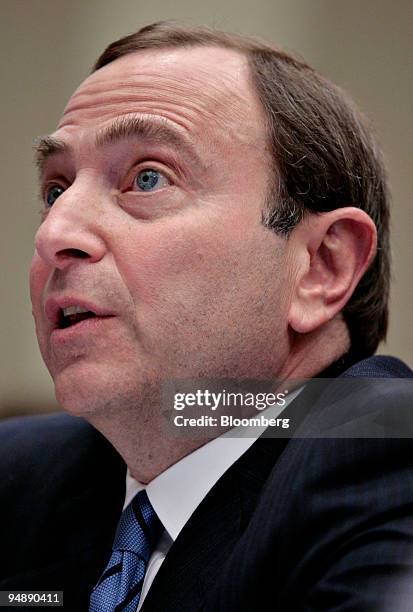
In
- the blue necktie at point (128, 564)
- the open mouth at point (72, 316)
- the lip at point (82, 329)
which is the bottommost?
the blue necktie at point (128, 564)

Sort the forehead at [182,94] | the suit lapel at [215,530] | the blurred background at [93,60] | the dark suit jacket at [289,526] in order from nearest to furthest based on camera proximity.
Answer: the dark suit jacket at [289,526], the suit lapel at [215,530], the forehead at [182,94], the blurred background at [93,60]

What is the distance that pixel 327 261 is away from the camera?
1.72 m

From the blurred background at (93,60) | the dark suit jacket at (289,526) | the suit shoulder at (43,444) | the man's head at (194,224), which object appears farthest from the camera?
the blurred background at (93,60)

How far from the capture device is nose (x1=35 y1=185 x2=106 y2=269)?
1.51m

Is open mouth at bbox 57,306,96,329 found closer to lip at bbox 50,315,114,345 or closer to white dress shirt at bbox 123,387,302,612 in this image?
lip at bbox 50,315,114,345

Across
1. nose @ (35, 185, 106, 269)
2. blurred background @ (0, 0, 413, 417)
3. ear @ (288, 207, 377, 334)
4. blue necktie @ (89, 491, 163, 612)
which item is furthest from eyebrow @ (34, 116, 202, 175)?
blurred background @ (0, 0, 413, 417)

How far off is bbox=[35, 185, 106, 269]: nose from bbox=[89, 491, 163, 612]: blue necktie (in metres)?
0.47

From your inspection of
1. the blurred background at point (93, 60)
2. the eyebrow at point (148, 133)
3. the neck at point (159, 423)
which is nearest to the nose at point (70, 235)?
A: the eyebrow at point (148, 133)

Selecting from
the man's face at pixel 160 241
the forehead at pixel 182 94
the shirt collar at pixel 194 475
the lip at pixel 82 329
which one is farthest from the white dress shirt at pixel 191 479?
the forehead at pixel 182 94

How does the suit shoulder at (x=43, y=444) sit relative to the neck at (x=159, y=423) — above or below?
below

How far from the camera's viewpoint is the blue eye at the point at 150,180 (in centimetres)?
159

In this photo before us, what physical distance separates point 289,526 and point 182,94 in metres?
0.82

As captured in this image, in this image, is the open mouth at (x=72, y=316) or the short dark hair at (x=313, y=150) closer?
the open mouth at (x=72, y=316)

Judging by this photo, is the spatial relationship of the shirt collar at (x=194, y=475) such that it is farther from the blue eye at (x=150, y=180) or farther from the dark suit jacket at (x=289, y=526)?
the blue eye at (x=150, y=180)
